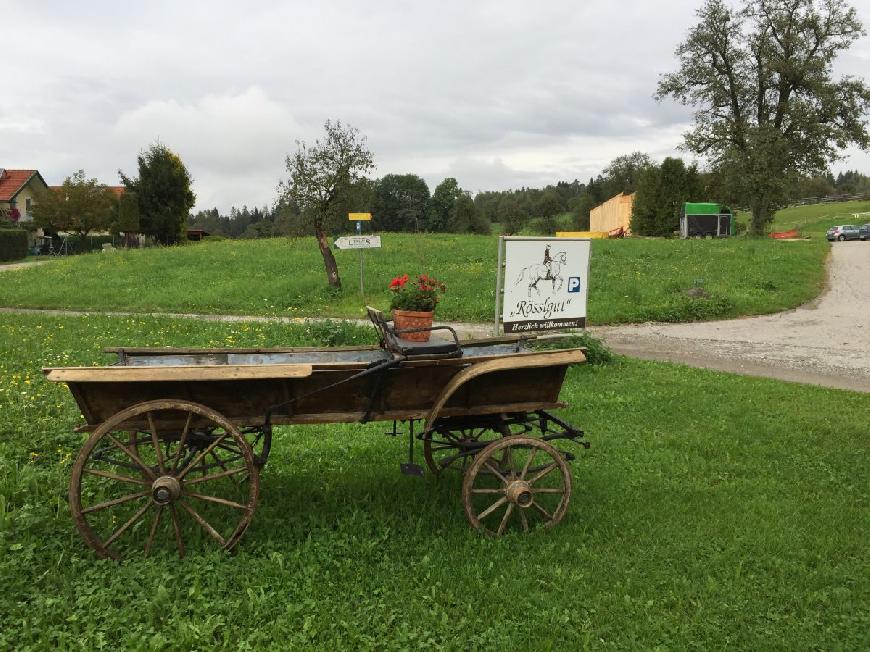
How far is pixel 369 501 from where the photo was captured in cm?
478

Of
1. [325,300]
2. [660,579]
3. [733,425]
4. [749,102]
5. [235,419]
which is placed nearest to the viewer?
[660,579]

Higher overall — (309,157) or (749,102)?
(749,102)

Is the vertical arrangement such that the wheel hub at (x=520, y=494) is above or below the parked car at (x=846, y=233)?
below

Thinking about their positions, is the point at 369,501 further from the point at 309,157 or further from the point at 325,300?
the point at 309,157

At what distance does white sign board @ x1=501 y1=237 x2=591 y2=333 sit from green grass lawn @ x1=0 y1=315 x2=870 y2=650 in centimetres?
359

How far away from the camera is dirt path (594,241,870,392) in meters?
10.3

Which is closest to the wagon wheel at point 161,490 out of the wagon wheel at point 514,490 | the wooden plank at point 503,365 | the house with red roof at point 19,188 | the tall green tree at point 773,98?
the wooden plank at point 503,365

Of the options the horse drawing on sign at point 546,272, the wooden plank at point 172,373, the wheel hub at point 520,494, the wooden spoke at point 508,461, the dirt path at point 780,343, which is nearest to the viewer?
the wooden plank at point 172,373

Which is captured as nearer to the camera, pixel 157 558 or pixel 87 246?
pixel 157 558

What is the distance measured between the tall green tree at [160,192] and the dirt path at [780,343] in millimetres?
39209

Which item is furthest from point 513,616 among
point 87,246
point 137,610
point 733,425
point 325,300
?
point 87,246

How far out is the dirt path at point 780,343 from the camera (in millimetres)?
10305

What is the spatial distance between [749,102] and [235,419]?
40.4m

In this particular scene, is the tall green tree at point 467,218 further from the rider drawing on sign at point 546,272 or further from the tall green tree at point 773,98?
the rider drawing on sign at point 546,272
